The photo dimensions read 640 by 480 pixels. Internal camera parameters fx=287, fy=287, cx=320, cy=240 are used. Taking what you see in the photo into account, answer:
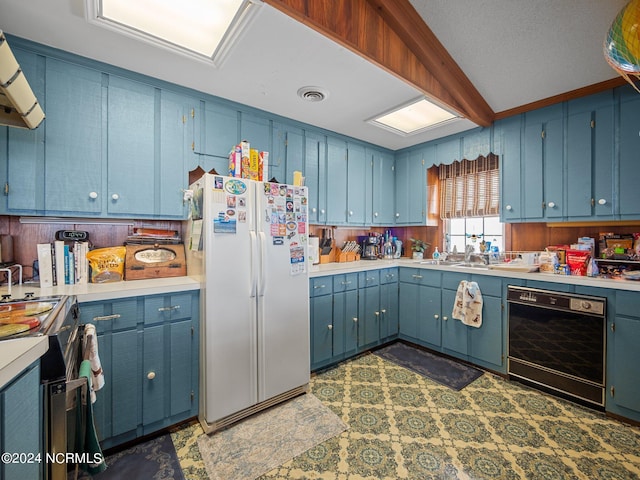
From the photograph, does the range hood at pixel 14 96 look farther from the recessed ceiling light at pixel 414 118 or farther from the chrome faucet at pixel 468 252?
the chrome faucet at pixel 468 252

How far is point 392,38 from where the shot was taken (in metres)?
1.85

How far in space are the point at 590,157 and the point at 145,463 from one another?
3.87 m

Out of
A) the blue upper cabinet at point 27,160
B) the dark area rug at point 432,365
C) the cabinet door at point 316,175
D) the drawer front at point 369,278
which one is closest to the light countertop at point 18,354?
the blue upper cabinet at point 27,160

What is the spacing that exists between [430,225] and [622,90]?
1975 mm

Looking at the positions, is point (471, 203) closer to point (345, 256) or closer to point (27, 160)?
point (345, 256)

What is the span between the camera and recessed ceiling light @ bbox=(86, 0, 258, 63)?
1465 mm

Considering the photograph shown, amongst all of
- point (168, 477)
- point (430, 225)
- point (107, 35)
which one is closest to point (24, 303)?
point (168, 477)

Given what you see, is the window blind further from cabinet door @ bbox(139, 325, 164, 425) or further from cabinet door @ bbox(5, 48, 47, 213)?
cabinet door @ bbox(5, 48, 47, 213)

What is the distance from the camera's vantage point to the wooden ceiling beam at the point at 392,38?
1.47 metres

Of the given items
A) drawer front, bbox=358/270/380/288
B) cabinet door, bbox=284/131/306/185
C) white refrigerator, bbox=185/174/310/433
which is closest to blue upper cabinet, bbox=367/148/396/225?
drawer front, bbox=358/270/380/288

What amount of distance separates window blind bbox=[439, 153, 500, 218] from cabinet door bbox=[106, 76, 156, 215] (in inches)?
128

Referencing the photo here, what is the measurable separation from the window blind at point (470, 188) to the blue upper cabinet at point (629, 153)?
3.14ft

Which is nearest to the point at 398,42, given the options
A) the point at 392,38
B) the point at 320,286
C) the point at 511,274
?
the point at 392,38

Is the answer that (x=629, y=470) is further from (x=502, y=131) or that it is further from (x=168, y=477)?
(x=502, y=131)
